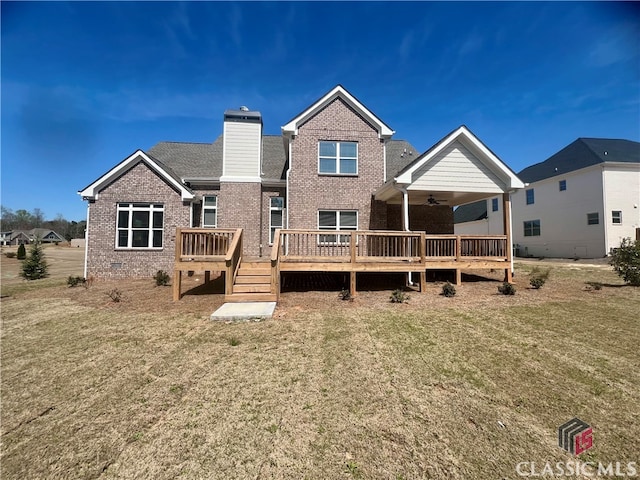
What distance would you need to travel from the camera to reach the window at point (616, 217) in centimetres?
2031

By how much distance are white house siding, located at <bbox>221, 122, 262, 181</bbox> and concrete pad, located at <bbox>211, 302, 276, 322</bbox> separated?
307 inches

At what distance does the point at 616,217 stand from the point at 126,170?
103 ft

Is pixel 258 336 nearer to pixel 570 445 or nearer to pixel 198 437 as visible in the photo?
pixel 198 437

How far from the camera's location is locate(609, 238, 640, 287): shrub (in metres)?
9.39

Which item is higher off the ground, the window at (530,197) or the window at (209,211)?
the window at (530,197)

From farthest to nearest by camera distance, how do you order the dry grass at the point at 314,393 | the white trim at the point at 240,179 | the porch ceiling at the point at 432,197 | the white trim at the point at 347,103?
the white trim at the point at 240,179, the white trim at the point at 347,103, the porch ceiling at the point at 432,197, the dry grass at the point at 314,393

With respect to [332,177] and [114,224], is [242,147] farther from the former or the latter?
[114,224]

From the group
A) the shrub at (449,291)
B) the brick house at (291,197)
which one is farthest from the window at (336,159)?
the shrub at (449,291)

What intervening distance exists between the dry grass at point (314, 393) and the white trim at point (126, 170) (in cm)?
674

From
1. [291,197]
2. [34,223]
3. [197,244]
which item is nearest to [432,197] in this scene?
[291,197]

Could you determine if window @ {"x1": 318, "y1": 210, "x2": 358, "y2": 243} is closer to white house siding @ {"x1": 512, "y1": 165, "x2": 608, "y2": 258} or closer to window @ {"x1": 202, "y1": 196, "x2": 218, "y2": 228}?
window @ {"x1": 202, "y1": 196, "x2": 218, "y2": 228}

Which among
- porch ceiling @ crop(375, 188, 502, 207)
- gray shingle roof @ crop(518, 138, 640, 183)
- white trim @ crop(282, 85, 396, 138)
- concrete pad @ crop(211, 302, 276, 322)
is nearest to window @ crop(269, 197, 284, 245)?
white trim @ crop(282, 85, 396, 138)

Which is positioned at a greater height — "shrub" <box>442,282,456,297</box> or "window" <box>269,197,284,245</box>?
"window" <box>269,197,284,245</box>

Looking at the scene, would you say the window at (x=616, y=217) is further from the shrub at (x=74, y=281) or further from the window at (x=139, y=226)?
the shrub at (x=74, y=281)
